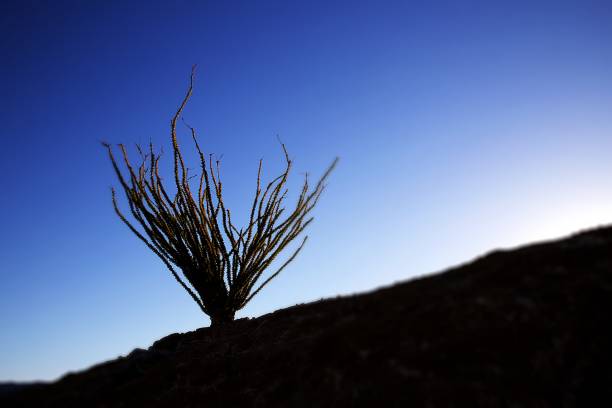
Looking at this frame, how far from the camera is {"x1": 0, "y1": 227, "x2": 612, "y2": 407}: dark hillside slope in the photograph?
163 cm

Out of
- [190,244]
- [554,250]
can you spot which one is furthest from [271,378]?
[190,244]

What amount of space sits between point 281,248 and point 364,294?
222 cm

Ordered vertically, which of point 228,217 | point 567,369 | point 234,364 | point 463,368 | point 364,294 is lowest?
point 567,369

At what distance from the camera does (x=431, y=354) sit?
1.82 m

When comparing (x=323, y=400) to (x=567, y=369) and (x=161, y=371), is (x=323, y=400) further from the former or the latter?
(x=161, y=371)

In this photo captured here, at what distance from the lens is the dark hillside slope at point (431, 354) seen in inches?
64.1

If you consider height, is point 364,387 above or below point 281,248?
below

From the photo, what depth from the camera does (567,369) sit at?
1.63m

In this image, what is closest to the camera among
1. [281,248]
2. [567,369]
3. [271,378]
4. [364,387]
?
[567,369]

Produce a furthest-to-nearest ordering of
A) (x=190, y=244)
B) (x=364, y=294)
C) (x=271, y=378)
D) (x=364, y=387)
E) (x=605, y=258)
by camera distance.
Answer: (x=190, y=244), (x=364, y=294), (x=271, y=378), (x=605, y=258), (x=364, y=387)

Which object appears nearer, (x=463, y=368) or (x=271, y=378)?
(x=463, y=368)

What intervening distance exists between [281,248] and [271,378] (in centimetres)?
280

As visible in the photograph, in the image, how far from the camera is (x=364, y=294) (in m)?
2.91

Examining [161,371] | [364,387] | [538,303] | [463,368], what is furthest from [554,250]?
[161,371]
